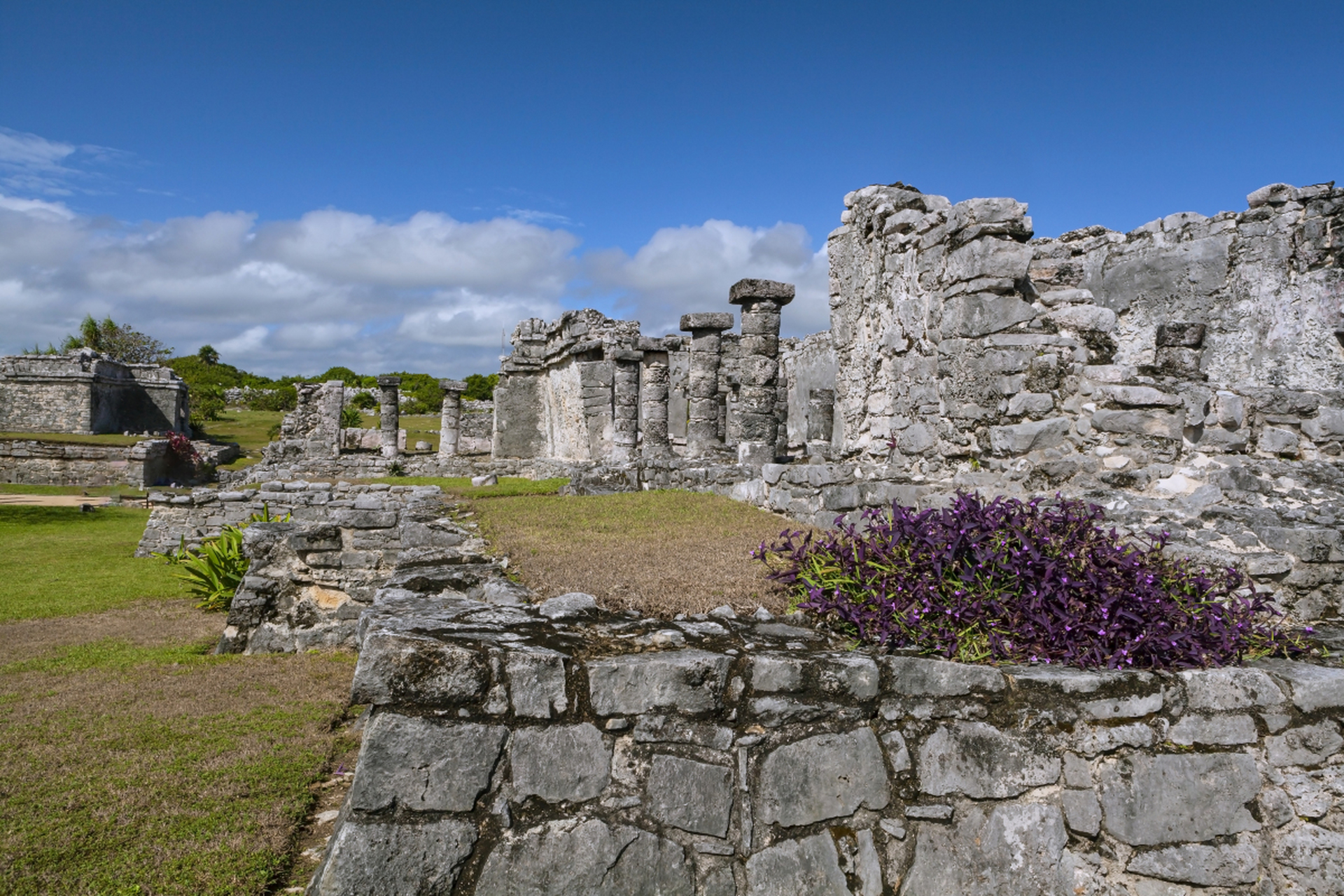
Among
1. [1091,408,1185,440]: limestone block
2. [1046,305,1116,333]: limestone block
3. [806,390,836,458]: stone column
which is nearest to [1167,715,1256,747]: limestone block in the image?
[1091,408,1185,440]: limestone block

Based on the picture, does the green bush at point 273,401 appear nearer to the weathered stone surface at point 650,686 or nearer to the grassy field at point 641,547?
the grassy field at point 641,547

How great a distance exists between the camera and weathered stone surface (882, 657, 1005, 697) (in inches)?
102

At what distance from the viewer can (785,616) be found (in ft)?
10.6

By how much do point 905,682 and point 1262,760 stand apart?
51.2 inches

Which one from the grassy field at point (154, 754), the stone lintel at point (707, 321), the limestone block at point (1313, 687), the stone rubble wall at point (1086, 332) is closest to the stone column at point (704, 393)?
the stone lintel at point (707, 321)

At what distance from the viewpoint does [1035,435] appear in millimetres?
5172

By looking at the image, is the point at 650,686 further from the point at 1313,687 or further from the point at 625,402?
the point at 625,402

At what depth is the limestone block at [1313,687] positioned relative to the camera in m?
2.71

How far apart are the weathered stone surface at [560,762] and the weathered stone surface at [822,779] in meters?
0.53

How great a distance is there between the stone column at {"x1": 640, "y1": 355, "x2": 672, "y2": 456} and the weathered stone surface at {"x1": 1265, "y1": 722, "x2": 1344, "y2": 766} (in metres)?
15.3

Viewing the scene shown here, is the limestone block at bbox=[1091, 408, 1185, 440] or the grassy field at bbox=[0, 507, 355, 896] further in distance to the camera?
the limestone block at bbox=[1091, 408, 1185, 440]

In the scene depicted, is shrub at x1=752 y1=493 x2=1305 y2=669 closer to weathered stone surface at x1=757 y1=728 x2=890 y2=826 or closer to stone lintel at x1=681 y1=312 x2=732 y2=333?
weathered stone surface at x1=757 y1=728 x2=890 y2=826

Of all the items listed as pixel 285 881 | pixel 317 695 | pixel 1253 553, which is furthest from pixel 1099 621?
pixel 317 695

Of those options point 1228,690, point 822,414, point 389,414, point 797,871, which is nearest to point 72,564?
point 797,871
